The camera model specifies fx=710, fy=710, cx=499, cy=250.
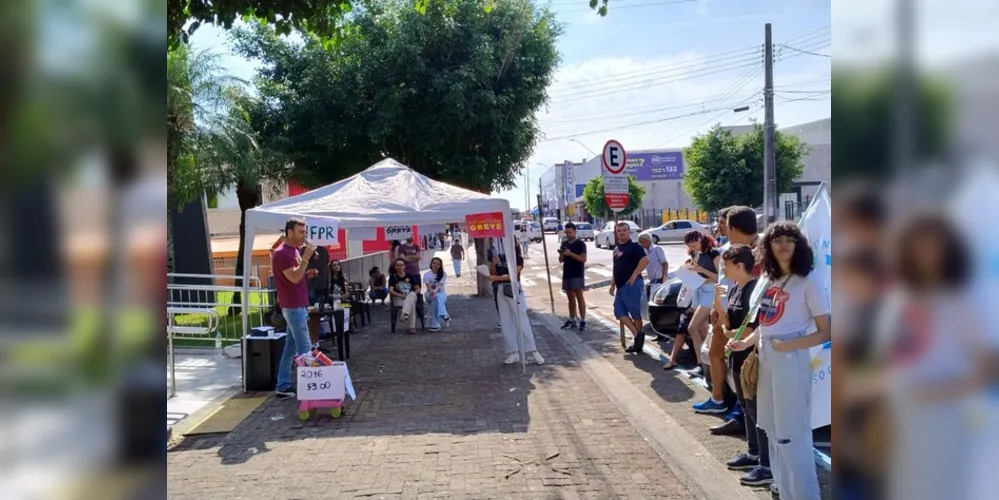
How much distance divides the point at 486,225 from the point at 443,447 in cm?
373

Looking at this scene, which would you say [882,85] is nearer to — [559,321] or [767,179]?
[559,321]

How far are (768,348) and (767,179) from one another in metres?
18.1

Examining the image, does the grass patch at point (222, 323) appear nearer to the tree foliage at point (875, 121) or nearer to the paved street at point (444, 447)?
the paved street at point (444, 447)

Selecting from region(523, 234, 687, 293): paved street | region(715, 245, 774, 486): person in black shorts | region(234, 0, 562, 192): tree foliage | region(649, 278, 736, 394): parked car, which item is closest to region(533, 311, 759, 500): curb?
region(715, 245, 774, 486): person in black shorts

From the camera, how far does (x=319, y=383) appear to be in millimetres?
7176

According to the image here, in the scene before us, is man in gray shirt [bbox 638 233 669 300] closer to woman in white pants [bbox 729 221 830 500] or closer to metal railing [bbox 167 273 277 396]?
metal railing [bbox 167 273 277 396]

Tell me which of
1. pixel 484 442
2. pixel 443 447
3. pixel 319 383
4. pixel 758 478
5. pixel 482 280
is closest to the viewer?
pixel 758 478

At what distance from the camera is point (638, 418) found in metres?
6.88

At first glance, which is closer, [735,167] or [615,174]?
[615,174]

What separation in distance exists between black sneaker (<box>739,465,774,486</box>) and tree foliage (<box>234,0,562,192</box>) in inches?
494

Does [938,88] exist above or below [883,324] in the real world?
above

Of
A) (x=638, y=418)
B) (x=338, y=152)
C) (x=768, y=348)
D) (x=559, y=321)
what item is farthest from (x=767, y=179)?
(x=768, y=348)

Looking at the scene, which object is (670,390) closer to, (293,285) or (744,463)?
(744,463)

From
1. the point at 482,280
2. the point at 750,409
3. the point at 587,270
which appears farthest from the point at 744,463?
the point at 587,270
